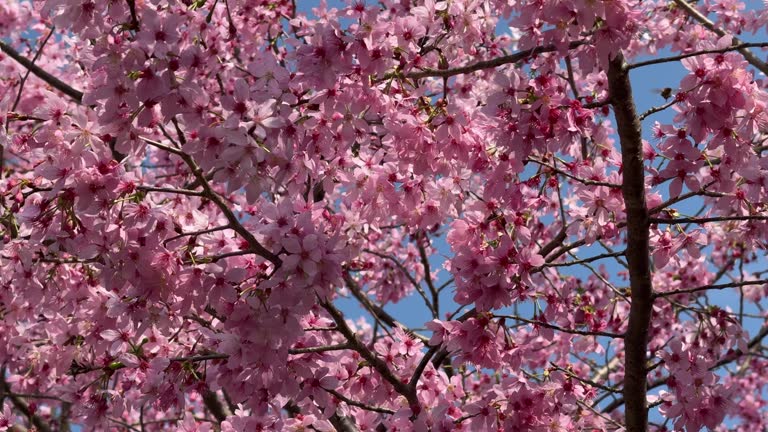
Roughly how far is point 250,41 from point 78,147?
3929mm

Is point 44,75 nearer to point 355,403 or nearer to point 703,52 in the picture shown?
point 355,403

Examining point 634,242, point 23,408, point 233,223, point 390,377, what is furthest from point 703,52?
point 23,408

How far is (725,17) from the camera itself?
6.03 m

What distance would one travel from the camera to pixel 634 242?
3369 mm

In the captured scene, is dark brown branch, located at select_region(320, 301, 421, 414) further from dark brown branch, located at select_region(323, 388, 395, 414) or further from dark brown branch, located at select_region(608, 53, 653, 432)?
dark brown branch, located at select_region(608, 53, 653, 432)

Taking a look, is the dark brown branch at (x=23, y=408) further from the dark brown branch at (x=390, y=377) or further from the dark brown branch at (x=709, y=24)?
the dark brown branch at (x=709, y=24)

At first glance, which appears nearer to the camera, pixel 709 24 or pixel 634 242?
pixel 634 242

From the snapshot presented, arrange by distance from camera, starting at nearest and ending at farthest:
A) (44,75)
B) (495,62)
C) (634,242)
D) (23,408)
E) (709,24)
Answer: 1. (495,62)
2. (634,242)
3. (709,24)
4. (44,75)
5. (23,408)

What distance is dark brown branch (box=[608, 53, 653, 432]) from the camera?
3150 mm

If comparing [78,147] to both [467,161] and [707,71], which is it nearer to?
[467,161]

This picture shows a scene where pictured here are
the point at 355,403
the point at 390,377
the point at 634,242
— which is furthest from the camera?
the point at 390,377

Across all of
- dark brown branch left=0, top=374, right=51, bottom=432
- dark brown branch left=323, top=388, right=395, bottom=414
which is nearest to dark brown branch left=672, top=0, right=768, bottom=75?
dark brown branch left=323, top=388, right=395, bottom=414

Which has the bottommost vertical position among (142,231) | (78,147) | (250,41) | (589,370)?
(142,231)

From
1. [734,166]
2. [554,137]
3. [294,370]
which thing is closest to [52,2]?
[294,370]
